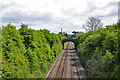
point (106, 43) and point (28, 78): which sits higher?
point (106, 43)

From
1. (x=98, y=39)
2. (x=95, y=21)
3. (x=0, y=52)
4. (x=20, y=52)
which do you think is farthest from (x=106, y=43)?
(x=95, y=21)

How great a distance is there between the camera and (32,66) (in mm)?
8344

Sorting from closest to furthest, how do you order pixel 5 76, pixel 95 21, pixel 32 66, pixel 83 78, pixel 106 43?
pixel 5 76 → pixel 106 43 → pixel 32 66 → pixel 83 78 → pixel 95 21

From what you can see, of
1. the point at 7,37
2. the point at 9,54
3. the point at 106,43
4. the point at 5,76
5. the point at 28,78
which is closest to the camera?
the point at 5,76

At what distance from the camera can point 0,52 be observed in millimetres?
5078

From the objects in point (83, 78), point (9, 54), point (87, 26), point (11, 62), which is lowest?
point (83, 78)

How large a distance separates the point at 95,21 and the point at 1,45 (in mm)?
43997

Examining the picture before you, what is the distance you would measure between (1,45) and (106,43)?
5.44 m

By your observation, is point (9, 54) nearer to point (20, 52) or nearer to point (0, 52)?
point (0, 52)

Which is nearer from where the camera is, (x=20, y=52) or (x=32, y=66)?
(x=20, y=52)

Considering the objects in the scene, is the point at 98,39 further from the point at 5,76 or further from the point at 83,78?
the point at 5,76

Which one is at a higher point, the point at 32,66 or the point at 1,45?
the point at 1,45

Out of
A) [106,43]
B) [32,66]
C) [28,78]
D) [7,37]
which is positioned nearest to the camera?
[7,37]

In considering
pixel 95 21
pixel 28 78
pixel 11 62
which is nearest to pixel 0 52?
pixel 11 62
